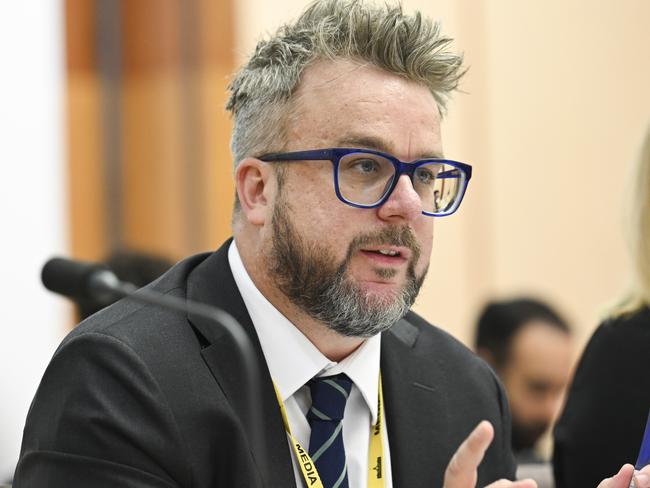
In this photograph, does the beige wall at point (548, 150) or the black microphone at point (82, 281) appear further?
the beige wall at point (548, 150)

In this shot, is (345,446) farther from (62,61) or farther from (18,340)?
(62,61)

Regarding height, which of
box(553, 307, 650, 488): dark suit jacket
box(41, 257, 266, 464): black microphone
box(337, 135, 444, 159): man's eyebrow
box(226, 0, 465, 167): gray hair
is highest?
box(226, 0, 465, 167): gray hair

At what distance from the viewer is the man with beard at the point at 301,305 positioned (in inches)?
69.1

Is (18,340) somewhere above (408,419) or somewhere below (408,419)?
below

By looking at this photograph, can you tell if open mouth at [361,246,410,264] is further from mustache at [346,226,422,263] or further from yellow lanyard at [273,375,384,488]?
yellow lanyard at [273,375,384,488]

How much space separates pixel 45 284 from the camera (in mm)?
1986

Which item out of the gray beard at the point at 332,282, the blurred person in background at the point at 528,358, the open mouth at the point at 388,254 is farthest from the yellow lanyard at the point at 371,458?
the blurred person in background at the point at 528,358

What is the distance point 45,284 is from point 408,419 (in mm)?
709

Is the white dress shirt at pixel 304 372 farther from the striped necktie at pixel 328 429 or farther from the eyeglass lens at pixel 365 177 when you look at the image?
the eyeglass lens at pixel 365 177

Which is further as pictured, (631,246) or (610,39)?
(610,39)

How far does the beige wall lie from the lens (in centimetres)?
551

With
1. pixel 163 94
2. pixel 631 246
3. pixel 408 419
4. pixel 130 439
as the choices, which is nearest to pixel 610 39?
pixel 163 94

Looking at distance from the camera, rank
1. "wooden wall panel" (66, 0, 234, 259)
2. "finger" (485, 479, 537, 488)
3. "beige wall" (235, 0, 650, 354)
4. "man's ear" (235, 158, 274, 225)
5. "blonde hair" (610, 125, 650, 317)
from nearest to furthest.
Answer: "finger" (485, 479, 537, 488) → "man's ear" (235, 158, 274, 225) → "blonde hair" (610, 125, 650, 317) → "wooden wall panel" (66, 0, 234, 259) → "beige wall" (235, 0, 650, 354)

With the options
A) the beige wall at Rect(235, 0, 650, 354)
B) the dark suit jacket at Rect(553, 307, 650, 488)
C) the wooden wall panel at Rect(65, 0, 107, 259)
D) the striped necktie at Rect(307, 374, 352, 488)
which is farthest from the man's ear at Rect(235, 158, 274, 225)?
the beige wall at Rect(235, 0, 650, 354)
